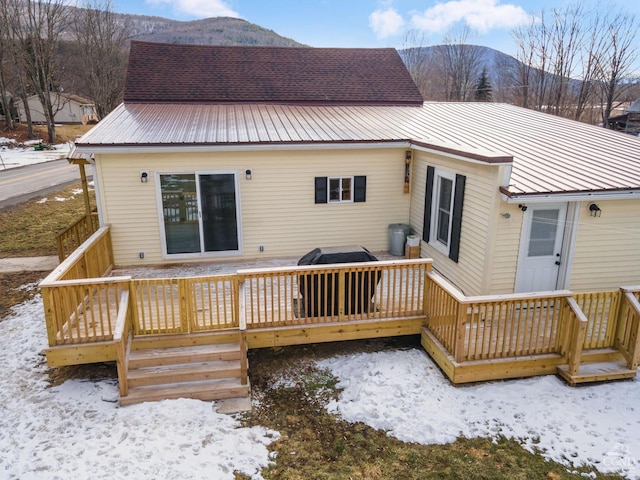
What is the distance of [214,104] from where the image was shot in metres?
13.5

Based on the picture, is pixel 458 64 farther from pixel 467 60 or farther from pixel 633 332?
pixel 633 332

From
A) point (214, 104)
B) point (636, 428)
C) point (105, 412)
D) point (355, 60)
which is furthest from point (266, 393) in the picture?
point (355, 60)

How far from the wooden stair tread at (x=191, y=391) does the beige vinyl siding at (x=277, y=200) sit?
407 centimetres

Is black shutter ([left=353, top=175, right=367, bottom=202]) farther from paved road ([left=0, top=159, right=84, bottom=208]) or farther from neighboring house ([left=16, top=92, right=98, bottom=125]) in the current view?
neighboring house ([left=16, top=92, right=98, bottom=125])

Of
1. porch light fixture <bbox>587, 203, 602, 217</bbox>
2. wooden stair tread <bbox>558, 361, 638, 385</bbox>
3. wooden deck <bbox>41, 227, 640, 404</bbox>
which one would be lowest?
wooden stair tread <bbox>558, 361, 638, 385</bbox>

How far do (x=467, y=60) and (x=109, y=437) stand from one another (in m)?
57.6

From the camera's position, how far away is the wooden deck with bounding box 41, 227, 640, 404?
6.39 meters

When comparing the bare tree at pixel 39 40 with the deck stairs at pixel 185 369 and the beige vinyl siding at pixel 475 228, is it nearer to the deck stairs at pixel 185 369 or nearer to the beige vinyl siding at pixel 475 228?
the deck stairs at pixel 185 369

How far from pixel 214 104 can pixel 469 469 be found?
1175 cm

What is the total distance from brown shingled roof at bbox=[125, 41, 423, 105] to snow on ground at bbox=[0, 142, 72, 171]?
19172mm

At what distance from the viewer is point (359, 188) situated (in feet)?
34.2

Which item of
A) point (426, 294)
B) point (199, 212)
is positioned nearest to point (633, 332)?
point (426, 294)

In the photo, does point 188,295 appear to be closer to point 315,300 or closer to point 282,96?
point 315,300

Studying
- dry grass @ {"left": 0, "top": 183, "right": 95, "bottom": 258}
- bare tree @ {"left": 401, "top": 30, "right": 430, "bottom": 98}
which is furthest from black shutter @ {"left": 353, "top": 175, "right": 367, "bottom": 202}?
bare tree @ {"left": 401, "top": 30, "right": 430, "bottom": 98}
